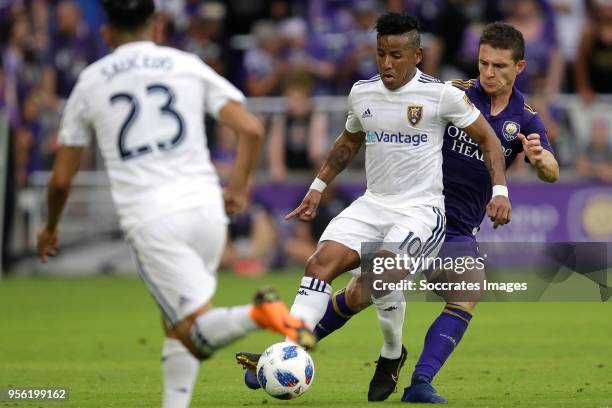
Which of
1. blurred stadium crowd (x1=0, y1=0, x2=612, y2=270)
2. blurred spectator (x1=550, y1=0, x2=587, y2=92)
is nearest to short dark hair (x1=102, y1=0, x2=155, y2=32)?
blurred stadium crowd (x1=0, y1=0, x2=612, y2=270)

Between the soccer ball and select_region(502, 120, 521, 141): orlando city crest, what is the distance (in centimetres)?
217

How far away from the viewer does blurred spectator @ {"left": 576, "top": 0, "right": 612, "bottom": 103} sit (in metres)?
19.4

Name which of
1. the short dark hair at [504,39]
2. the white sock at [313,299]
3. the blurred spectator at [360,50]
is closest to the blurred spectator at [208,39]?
A: the blurred spectator at [360,50]

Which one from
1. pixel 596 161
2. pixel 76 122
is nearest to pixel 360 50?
pixel 596 161

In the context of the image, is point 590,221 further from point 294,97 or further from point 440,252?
point 440,252

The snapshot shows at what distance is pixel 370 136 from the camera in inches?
349

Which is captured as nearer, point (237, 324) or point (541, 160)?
point (237, 324)

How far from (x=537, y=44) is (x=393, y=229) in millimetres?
11421

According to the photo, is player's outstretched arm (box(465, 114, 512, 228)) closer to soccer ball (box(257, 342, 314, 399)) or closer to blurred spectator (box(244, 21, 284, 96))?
soccer ball (box(257, 342, 314, 399))

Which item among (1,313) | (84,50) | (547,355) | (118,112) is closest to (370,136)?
(118,112)

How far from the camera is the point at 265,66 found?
2088cm

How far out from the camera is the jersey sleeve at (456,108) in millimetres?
8508

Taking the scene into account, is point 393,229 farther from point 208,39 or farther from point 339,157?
point 208,39

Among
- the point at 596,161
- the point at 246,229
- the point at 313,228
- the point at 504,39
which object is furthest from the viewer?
the point at 246,229
